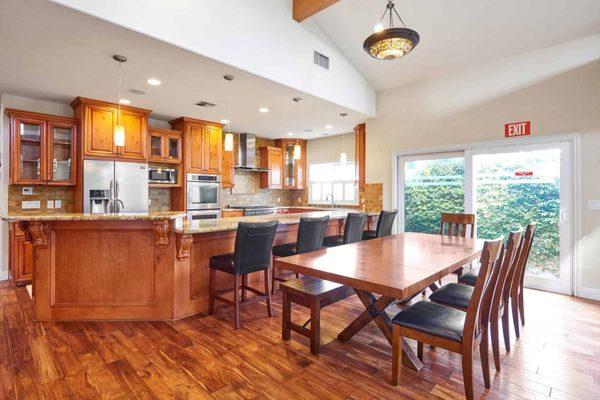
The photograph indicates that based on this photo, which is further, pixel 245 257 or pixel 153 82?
pixel 153 82

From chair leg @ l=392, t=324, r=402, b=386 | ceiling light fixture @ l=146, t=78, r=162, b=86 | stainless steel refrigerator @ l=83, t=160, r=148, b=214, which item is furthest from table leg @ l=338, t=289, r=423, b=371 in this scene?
stainless steel refrigerator @ l=83, t=160, r=148, b=214

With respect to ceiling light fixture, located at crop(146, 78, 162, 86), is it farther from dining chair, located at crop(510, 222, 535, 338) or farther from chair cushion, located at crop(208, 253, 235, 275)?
dining chair, located at crop(510, 222, 535, 338)

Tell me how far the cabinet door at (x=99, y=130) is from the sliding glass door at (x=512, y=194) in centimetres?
477

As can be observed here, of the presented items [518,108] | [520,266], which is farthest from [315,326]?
[518,108]

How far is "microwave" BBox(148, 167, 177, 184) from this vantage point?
528 centimetres

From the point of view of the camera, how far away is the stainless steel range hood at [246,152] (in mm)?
6943

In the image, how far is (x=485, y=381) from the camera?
1.94 meters

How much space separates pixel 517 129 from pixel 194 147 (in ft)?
16.6

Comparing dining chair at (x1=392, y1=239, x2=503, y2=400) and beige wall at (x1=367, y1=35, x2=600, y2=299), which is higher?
beige wall at (x1=367, y1=35, x2=600, y2=299)

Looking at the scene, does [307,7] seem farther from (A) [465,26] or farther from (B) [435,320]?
(B) [435,320]

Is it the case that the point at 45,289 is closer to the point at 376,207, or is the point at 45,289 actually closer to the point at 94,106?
the point at 94,106

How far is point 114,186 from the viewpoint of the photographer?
4715mm

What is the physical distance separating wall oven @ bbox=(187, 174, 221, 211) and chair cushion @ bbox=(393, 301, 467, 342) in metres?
4.65

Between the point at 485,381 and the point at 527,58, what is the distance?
159 inches
